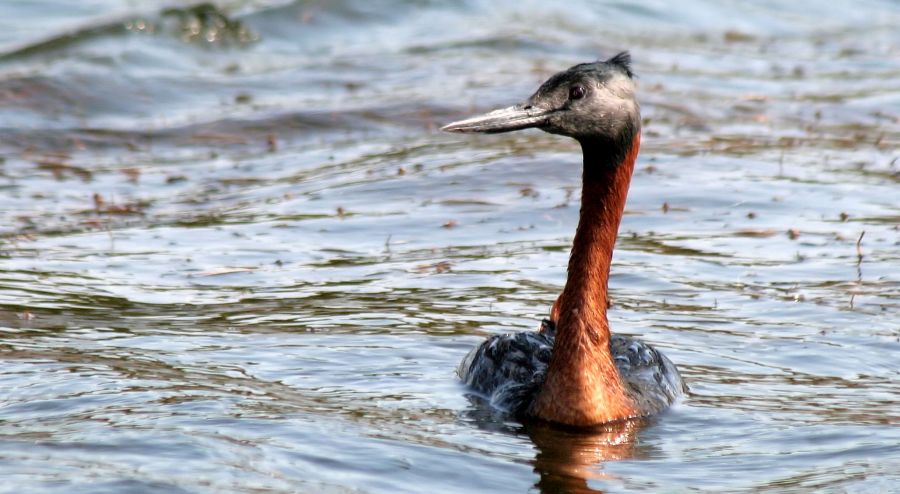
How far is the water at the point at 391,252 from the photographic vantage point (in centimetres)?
692

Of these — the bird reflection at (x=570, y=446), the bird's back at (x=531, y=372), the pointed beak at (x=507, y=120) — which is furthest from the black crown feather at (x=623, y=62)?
the bird reflection at (x=570, y=446)

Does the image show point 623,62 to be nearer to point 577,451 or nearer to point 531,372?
point 531,372

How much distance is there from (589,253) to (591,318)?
1.08ft

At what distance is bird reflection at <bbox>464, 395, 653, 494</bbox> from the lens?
6684 millimetres

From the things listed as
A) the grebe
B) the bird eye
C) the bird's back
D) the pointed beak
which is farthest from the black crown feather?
the bird's back

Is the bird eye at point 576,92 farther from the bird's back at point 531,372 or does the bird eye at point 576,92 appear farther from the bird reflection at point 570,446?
the bird reflection at point 570,446

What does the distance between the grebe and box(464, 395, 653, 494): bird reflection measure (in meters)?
0.07

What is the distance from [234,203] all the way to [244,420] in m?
6.28

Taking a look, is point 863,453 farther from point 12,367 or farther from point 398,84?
point 398,84

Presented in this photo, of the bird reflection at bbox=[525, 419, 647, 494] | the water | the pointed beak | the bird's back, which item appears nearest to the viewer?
the bird reflection at bbox=[525, 419, 647, 494]

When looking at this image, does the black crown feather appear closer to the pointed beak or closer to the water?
the pointed beak

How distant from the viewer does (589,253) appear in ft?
25.1

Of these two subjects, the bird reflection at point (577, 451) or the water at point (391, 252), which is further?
the water at point (391, 252)

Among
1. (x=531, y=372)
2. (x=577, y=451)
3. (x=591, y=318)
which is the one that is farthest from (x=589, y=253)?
(x=577, y=451)
